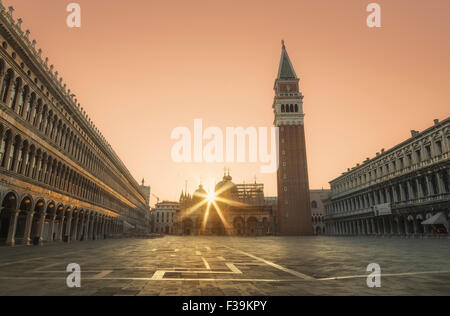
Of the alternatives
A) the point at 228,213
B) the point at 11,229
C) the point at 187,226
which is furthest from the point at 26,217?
the point at 187,226

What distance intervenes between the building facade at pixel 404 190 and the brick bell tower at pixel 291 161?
10055 mm

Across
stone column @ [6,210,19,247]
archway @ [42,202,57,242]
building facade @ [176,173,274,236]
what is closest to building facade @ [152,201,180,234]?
building facade @ [176,173,274,236]

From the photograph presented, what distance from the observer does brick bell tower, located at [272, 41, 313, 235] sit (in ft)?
236

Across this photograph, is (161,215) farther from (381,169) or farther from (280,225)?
(381,169)

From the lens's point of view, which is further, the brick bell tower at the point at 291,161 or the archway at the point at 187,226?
the archway at the point at 187,226

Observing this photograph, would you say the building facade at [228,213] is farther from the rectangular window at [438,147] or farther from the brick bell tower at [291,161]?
the rectangular window at [438,147]

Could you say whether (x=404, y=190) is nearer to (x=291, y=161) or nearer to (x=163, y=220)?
(x=291, y=161)

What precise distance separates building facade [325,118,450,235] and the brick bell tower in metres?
10.1

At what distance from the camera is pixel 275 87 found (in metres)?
85.1

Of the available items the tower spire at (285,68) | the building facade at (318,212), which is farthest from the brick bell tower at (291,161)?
the building facade at (318,212)

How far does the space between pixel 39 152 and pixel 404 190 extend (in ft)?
172

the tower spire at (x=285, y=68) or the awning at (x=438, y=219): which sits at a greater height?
the tower spire at (x=285, y=68)

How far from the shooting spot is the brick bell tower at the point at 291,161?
72.1 metres

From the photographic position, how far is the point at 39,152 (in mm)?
26922
